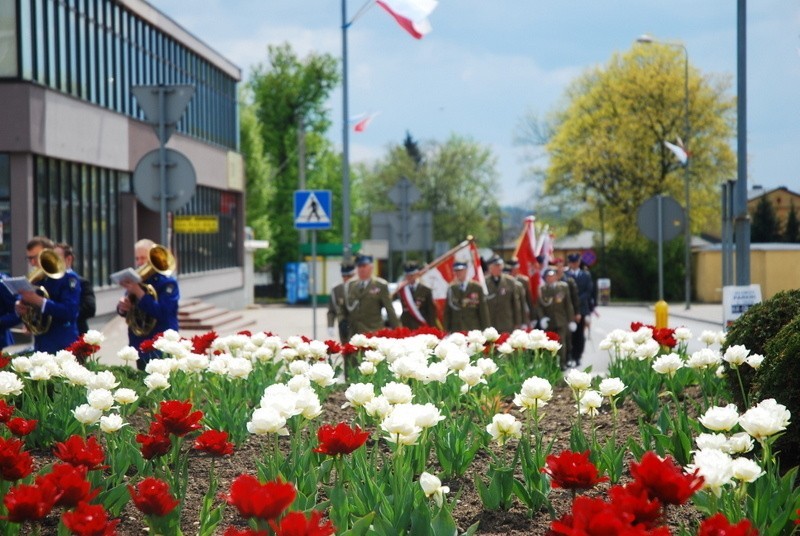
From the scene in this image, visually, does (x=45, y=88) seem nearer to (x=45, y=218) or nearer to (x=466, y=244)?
(x=45, y=218)

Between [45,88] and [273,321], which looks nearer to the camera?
[45,88]

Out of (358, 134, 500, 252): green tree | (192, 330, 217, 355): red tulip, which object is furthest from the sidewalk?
(358, 134, 500, 252): green tree

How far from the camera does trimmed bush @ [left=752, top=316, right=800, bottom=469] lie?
16.4 ft

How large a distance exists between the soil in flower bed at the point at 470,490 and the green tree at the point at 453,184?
7332 cm

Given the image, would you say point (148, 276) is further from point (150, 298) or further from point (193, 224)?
point (193, 224)

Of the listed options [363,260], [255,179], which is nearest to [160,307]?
[363,260]

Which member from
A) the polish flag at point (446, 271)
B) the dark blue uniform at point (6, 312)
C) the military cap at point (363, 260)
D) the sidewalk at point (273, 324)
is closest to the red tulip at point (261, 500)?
the dark blue uniform at point (6, 312)

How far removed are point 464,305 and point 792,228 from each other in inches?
179

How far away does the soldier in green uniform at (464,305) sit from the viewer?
15617mm

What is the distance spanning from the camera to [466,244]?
17891 mm

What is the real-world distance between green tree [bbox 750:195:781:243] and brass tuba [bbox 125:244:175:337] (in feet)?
24.8

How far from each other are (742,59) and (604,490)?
1034 cm

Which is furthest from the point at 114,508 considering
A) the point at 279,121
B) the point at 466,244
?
the point at 279,121

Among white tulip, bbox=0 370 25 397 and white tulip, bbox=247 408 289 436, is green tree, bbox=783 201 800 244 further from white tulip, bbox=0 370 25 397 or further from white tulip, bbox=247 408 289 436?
white tulip, bbox=247 408 289 436
